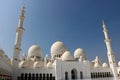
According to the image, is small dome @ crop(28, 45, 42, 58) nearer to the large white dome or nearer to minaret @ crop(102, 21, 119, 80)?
the large white dome

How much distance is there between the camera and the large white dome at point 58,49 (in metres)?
30.1

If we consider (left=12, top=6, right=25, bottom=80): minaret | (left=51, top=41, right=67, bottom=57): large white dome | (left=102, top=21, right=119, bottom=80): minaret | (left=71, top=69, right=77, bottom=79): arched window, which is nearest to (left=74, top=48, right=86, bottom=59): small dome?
(left=51, top=41, right=67, bottom=57): large white dome

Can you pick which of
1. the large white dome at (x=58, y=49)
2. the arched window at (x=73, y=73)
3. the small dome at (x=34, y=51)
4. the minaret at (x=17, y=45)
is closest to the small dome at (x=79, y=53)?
the large white dome at (x=58, y=49)

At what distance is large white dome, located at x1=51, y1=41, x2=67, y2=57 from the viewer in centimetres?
3014

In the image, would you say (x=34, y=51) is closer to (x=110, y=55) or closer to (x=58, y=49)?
(x=58, y=49)

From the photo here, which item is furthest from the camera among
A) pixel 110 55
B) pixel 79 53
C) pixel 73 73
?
pixel 79 53

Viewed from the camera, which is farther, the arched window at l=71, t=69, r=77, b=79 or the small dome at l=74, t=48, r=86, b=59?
the small dome at l=74, t=48, r=86, b=59

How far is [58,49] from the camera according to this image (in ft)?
99.0

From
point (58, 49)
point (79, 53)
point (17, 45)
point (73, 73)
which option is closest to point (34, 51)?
point (58, 49)

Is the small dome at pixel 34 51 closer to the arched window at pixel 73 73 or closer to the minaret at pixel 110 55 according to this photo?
the arched window at pixel 73 73

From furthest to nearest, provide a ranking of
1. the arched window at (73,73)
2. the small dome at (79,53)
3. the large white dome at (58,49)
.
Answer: the small dome at (79,53), the large white dome at (58,49), the arched window at (73,73)

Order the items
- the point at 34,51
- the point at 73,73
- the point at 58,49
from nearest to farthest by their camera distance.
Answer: the point at 73,73 → the point at 58,49 → the point at 34,51

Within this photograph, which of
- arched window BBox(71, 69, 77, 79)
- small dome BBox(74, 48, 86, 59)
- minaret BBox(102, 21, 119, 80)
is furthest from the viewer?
small dome BBox(74, 48, 86, 59)

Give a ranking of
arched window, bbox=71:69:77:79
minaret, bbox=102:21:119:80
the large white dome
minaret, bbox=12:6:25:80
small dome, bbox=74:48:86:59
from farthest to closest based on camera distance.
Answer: small dome, bbox=74:48:86:59, the large white dome, minaret, bbox=102:21:119:80, arched window, bbox=71:69:77:79, minaret, bbox=12:6:25:80
